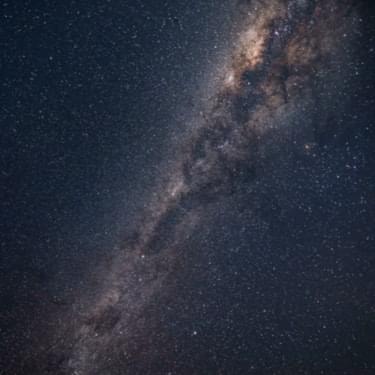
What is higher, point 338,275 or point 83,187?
point 83,187

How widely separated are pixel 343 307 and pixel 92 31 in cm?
429

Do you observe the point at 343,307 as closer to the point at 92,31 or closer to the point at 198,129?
the point at 198,129

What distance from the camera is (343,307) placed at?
13.9ft

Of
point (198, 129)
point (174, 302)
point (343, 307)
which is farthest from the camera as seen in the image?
point (343, 307)

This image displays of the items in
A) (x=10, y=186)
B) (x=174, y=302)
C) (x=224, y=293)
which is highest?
(x=10, y=186)

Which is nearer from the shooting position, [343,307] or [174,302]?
[174,302]

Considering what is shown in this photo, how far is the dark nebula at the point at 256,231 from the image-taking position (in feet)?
11.6

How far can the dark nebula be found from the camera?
3533 mm

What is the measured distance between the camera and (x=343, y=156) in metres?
3.97

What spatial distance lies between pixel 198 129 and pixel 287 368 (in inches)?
122

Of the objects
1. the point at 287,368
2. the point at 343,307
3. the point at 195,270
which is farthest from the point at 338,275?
the point at 195,270

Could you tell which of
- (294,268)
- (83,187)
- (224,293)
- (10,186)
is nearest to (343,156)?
(294,268)

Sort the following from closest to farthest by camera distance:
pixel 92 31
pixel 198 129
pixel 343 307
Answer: pixel 92 31
pixel 198 129
pixel 343 307

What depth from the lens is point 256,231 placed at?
4.09m
